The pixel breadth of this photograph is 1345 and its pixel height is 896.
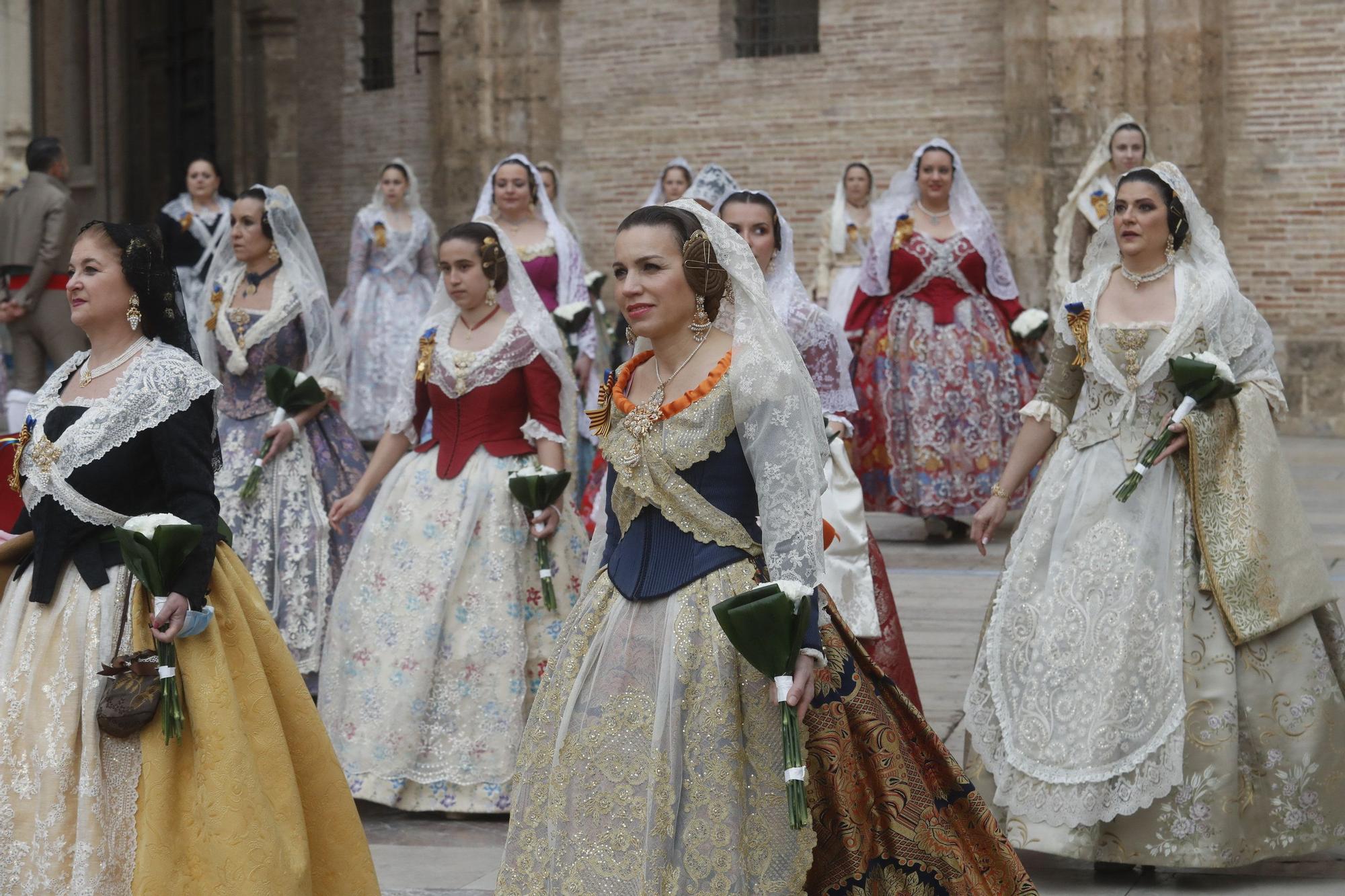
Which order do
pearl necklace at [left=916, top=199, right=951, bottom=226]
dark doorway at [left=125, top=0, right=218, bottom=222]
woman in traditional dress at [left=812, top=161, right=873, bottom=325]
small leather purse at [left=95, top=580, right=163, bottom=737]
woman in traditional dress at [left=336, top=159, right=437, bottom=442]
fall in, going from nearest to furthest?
1. small leather purse at [left=95, top=580, right=163, bottom=737]
2. pearl necklace at [left=916, top=199, right=951, bottom=226]
3. woman in traditional dress at [left=812, top=161, right=873, bottom=325]
4. woman in traditional dress at [left=336, top=159, right=437, bottom=442]
5. dark doorway at [left=125, top=0, right=218, bottom=222]

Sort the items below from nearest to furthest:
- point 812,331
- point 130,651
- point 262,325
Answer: point 130,651 < point 812,331 < point 262,325

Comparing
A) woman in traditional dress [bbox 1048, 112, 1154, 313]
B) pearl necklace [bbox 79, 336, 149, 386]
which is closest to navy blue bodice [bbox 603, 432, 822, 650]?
pearl necklace [bbox 79, 336, 149, 386]

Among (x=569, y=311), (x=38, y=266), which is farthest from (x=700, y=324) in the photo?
(x=38, y=266)

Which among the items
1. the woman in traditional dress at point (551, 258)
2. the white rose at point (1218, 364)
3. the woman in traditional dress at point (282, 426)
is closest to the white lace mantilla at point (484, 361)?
the woman in traditional dress at point (282, 426)

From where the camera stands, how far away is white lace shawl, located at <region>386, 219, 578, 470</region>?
20.2ft

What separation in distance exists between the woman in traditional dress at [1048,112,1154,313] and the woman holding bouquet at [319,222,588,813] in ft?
17.0

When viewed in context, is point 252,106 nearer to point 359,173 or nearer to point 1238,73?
point 359,173

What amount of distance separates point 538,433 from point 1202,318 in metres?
2.10

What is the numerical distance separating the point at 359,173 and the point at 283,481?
41.9ft

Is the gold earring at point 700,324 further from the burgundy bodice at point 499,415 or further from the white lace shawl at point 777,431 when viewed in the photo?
the burgundy bodice at point 499,415

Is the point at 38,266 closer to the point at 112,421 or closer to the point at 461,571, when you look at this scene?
the point at 461,571

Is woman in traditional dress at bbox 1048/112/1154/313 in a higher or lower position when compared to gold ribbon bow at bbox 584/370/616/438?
higher

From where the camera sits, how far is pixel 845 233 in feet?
42.5

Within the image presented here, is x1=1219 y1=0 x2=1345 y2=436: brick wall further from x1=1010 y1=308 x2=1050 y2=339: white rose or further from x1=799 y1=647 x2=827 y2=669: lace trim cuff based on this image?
x1=799 y1=647 x2=827 y2=669: lace trim cuff
